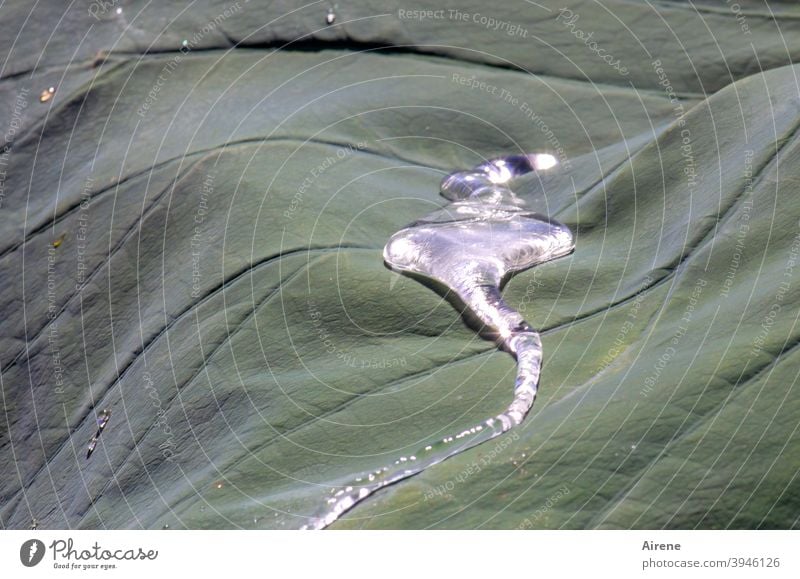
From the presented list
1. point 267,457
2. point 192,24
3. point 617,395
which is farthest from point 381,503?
point 192,24

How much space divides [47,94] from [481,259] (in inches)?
69.2

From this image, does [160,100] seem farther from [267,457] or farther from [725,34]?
[725,34]

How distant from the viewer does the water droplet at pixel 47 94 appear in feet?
12.4

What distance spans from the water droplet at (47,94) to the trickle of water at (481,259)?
1.44 metres

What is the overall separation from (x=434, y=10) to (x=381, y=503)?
2.04 m

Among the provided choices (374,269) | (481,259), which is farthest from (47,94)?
(481,259)

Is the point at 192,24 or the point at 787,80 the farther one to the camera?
the point at 192,24

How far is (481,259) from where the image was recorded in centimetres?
308

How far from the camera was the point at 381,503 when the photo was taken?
2.48 metres

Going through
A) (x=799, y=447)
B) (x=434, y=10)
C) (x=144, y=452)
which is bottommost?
(x=799, y=447)
